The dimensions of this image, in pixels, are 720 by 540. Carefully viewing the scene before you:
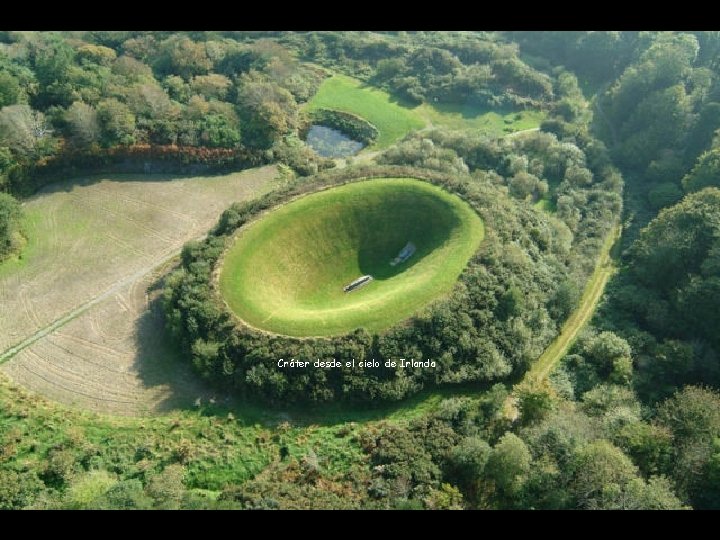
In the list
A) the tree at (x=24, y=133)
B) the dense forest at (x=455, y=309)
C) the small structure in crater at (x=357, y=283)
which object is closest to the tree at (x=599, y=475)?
the dense forest at (x=455, y=309)

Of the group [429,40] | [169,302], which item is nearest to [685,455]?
[169,302]

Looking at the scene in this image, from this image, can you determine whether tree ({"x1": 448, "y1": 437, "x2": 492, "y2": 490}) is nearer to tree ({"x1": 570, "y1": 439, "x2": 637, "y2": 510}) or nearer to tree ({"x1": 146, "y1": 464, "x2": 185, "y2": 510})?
tree ({"x1": 570, "y1": 439, "x2": 637, "y2": 510})

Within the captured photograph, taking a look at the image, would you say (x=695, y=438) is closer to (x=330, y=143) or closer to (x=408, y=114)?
(x=330, y=143)

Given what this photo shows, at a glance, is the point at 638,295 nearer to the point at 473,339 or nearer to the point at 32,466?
the point at 473,339

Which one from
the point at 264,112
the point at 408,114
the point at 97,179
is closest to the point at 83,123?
the point at 97,179

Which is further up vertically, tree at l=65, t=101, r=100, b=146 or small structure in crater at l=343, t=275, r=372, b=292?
tree at l=65, t=101, r=100, b=146

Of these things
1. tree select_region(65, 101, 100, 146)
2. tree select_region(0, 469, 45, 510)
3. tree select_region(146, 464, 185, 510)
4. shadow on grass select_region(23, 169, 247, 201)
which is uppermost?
tree select_region(65, 101, 100, 146)

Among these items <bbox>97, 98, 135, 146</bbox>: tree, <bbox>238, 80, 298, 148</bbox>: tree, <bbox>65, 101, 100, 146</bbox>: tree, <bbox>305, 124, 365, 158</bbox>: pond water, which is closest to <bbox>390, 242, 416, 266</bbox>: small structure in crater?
<bbox>305, 124, 365, 158</bbox>: pond water
